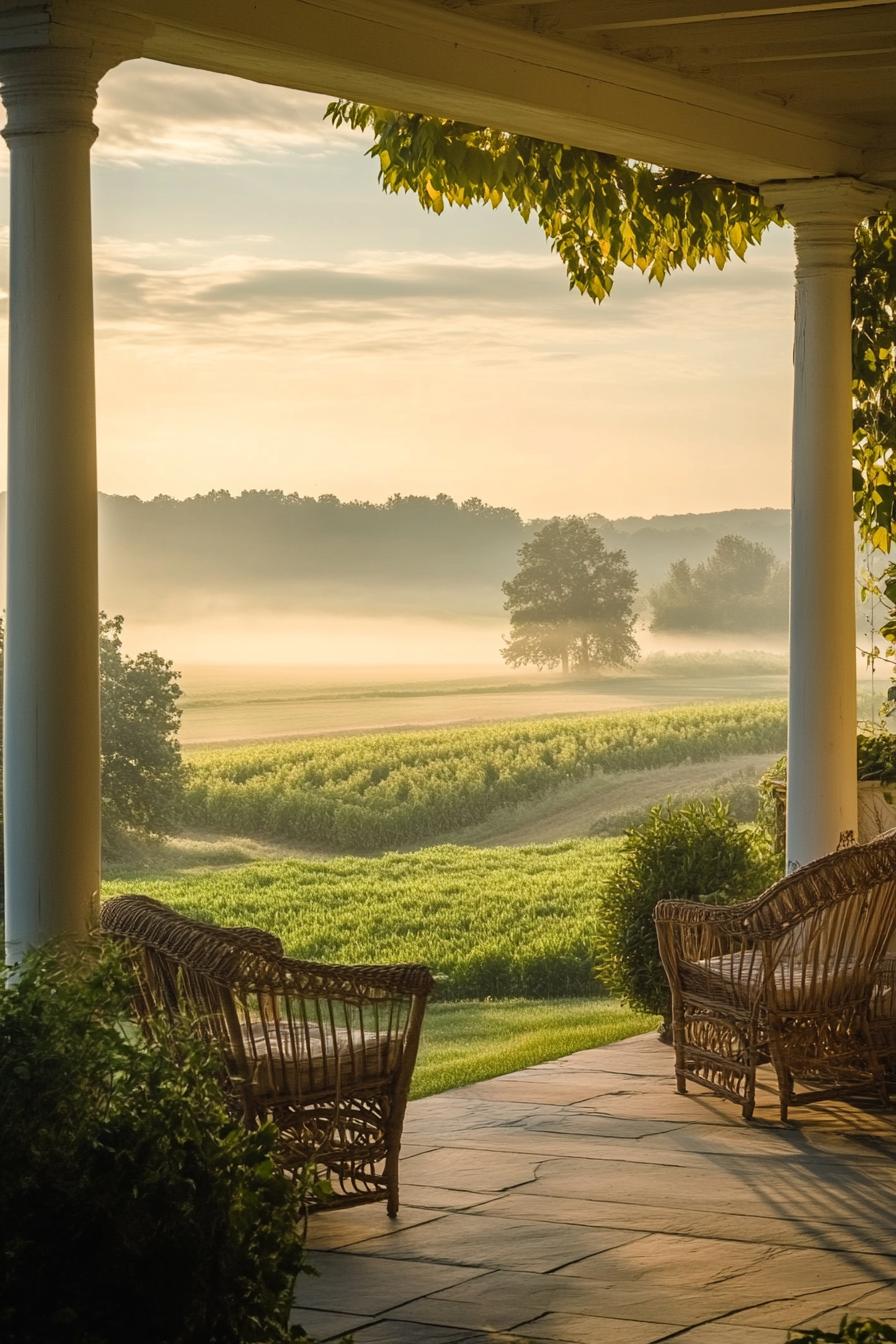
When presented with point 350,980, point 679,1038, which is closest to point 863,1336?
point 350,980

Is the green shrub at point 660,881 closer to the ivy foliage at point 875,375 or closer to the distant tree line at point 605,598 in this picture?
the ivy foliage at point 875,375

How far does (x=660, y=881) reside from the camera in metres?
7.12

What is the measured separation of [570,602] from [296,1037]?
32.8 feet

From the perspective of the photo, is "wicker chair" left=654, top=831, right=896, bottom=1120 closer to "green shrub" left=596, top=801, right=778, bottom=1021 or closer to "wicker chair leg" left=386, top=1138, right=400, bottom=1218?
"green shrub" left=596, top=801, right=778, bottom=1021

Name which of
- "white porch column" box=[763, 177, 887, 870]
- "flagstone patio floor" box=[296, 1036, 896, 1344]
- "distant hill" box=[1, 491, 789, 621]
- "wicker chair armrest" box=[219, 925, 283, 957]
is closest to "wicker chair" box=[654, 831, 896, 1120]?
"flagstone patio floor" box=[296, 1036, 896, 1344]

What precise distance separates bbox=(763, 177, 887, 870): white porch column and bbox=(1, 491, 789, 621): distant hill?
6.73 metres

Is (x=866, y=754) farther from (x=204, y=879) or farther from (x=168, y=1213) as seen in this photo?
(x=204, y=879)

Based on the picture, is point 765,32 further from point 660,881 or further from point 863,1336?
point 863,1336

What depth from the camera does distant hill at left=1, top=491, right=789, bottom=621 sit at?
43.0ft

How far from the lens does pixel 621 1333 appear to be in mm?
3762

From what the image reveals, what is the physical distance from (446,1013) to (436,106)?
7.54m

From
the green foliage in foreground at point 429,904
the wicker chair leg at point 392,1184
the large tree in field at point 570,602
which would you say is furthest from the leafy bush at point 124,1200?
the large tree in field at point 570,602

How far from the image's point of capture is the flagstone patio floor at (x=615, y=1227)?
3.87 metres

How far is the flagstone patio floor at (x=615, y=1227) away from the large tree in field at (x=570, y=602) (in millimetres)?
8286
